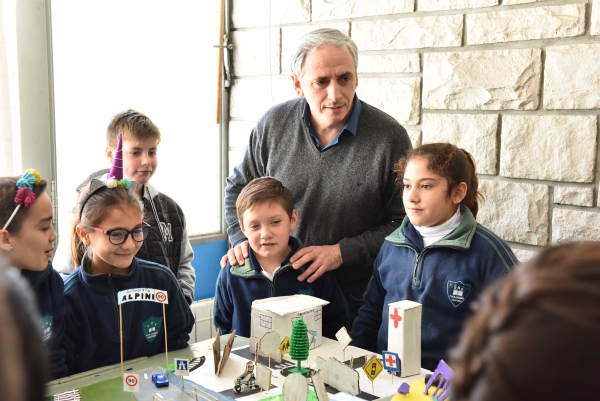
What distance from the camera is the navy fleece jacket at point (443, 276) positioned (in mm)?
2049

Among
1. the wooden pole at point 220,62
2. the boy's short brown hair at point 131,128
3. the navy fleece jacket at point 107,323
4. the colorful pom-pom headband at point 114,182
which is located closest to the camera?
the navy fleece jacket at point 107,323

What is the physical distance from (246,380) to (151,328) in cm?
52

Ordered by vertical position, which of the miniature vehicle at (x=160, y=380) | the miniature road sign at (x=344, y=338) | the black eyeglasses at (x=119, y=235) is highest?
the black eyeglasses at (x=119, y=235)

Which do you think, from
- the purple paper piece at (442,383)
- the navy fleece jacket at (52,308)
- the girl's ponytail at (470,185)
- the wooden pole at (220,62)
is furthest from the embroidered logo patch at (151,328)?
the wooden pole at (220,62)

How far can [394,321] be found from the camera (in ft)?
5.80

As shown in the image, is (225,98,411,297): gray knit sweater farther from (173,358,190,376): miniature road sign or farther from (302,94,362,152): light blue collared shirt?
(173,358,190,376): miniature road sign

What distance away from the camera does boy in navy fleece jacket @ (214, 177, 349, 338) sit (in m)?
2.29

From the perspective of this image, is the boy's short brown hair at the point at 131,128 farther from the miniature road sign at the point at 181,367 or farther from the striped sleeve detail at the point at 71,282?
the miniature road sign at the point at 181,367

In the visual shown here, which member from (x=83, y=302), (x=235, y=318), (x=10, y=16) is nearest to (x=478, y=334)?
(x=83, y=302)

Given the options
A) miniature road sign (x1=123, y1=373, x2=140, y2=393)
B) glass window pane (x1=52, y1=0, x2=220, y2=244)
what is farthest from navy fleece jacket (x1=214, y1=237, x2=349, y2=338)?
glass window pane (x1=52, y1=0, x2=220, y2=244)

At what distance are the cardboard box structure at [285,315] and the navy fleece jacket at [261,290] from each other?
28cm

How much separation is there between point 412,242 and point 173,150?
1.87 meters

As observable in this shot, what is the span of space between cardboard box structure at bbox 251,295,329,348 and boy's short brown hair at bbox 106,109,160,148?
0.96m

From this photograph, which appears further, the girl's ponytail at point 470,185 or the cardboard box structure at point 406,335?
the girl's ponytail at point 470,185
